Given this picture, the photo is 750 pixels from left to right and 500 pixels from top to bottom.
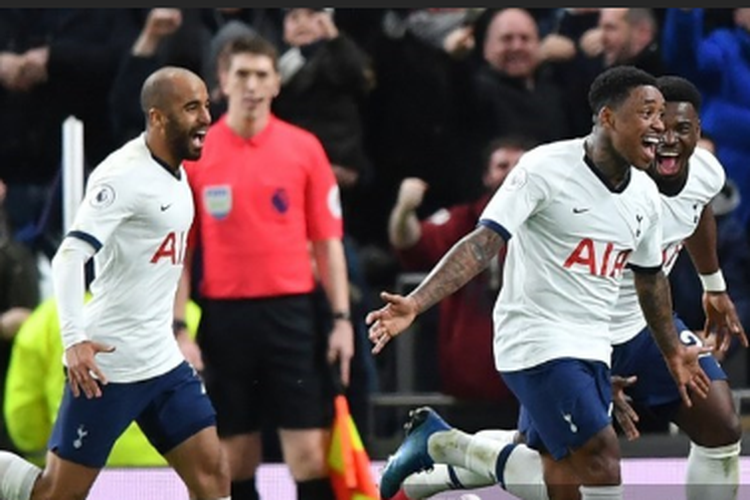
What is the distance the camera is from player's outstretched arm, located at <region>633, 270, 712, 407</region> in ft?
26.1

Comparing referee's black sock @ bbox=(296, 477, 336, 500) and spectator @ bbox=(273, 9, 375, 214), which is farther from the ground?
spectator @ bbox=(273, 9, 375, 214)

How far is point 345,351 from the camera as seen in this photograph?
8992 mm

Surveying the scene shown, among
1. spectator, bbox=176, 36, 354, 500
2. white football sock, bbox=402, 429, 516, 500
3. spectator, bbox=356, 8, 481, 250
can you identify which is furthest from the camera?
spectator, bbox=356, 8, 481, 250

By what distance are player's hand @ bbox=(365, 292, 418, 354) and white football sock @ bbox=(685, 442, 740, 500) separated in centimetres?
185

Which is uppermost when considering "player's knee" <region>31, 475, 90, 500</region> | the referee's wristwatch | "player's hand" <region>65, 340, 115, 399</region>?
"player's hand" <region>65, 340, 115, 399</region>

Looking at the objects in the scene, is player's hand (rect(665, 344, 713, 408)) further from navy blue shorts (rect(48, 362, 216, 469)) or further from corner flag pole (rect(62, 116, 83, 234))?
corner flag pole (rect(62, 116, 83, 234))

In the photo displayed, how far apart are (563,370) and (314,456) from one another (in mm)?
1613

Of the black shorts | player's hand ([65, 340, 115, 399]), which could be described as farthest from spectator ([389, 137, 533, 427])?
player's hand ([65, 340, 115, 399])

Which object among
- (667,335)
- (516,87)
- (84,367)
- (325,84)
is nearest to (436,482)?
(667,335)

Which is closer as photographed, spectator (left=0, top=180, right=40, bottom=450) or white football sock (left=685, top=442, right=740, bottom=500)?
white football sock (left=685, top=442, right=740, bottom=500)

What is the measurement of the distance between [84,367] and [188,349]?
1.38 meters

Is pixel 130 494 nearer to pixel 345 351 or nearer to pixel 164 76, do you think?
pixel 345 351

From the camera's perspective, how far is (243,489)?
29.8 feet

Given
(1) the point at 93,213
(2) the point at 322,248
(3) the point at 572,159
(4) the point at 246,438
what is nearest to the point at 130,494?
(4) the point at 246,438
